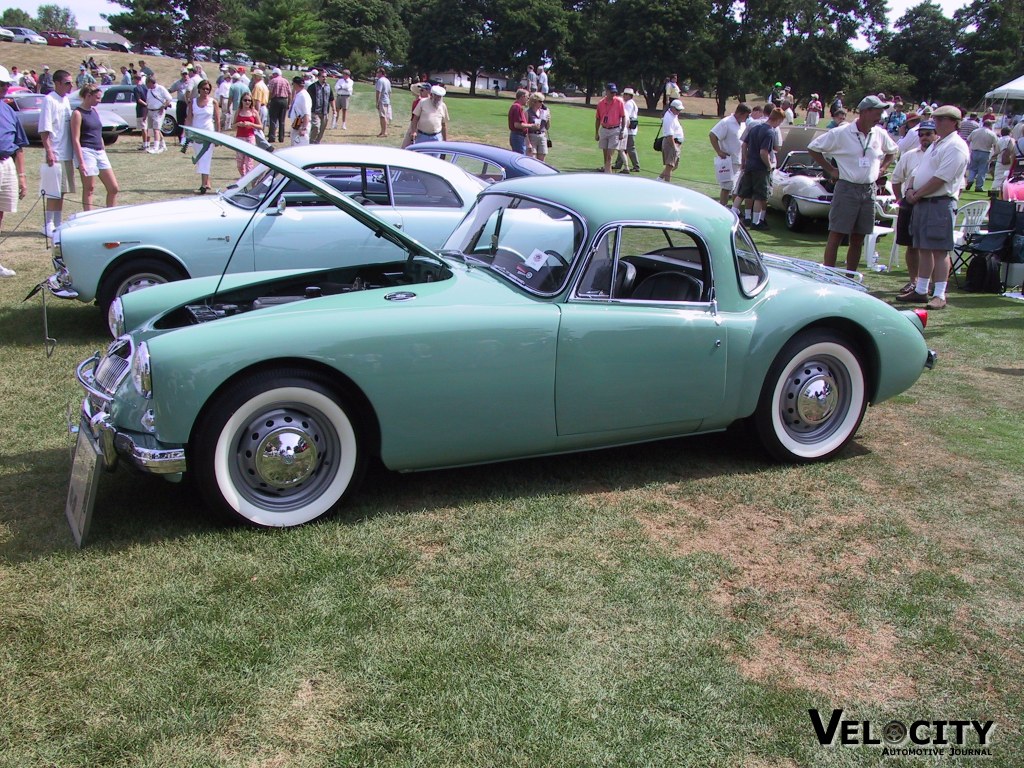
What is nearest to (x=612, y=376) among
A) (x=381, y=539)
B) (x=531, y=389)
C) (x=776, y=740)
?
(x=531, y=389)

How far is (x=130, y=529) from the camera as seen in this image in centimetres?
371

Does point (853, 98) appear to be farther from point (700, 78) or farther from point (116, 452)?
point (116, 452)

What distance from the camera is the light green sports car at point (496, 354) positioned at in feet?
11.7

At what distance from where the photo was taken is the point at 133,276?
677cm

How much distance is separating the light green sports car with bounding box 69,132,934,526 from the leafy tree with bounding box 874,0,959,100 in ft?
257

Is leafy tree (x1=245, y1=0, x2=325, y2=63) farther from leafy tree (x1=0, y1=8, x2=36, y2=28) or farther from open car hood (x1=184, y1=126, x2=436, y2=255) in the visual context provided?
open car hood (x1=184, y1=126, x2=436, y2=255)

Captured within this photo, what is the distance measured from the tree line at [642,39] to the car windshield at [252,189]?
5993 cm

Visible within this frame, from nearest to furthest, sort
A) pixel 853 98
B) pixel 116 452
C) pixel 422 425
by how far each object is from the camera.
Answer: pixel 116 452 → pixel 422 425 → pixel 853 98

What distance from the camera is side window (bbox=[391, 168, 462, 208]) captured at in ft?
24.7

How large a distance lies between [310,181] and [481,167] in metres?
6.95

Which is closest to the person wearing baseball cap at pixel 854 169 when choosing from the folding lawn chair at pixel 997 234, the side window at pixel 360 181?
the folding lawn chair at pixel 997 234

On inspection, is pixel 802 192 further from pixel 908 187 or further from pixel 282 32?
pixel 282 32

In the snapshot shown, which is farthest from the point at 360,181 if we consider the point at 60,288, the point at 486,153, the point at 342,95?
the point at 342,95

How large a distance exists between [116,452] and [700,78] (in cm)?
6794
